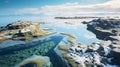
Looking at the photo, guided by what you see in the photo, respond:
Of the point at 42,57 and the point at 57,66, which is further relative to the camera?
the point at 42,57

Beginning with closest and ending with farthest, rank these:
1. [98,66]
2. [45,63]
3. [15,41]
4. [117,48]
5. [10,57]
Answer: [98,66] < [45,63] < [117,48] < [10,57] < [15,41]

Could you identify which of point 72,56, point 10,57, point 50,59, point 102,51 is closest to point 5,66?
point 10,57

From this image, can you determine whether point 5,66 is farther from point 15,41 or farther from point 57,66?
point 15,41

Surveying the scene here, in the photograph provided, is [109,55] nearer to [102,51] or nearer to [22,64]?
[102,51]

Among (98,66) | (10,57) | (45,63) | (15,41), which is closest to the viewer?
(98,66)

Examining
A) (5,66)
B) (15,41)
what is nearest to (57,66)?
(5,66)

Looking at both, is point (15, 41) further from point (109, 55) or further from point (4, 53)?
point (109, 55)

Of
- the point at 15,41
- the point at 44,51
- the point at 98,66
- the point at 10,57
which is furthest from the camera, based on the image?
the point at 15,41

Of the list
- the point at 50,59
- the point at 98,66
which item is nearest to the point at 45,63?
the point at 50,59

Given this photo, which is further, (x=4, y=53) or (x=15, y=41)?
(x=15, y=41)
